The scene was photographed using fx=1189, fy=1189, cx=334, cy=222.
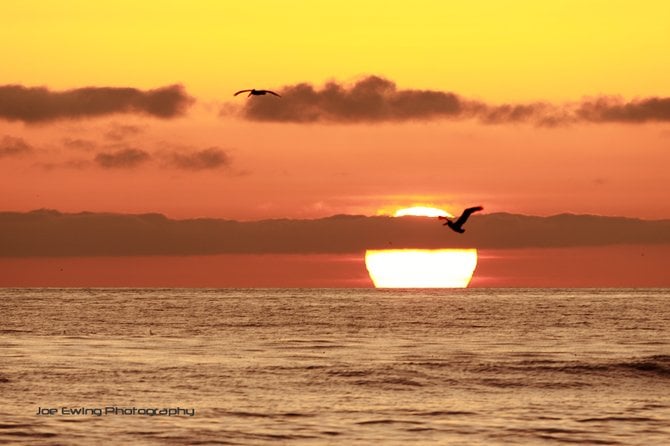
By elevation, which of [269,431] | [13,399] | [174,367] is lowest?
[269,431]

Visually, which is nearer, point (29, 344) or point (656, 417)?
point (656, 417)

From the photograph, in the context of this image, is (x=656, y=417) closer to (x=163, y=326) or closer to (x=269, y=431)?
(x=269, y=431)

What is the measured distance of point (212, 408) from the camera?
48.8m

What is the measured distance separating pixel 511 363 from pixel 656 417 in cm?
2618

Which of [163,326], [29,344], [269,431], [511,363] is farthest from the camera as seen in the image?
[163,326]

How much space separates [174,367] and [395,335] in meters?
40.8

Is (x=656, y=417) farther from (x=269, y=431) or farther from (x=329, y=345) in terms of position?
(x=329, y=345)

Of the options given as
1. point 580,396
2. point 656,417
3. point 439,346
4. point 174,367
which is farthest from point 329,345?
point 656,417

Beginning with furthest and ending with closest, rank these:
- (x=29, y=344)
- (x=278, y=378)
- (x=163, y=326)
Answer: (x=163, y=326), (x=29, y=344), (x=278, y=378)

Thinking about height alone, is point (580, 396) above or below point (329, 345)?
below

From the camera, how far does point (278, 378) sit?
6138 centimetres

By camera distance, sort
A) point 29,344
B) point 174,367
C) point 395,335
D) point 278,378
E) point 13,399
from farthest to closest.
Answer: point 395,335
point 29,344
point 174,367
point 278,378
point 13,399

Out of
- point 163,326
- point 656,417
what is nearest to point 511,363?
point 656,417

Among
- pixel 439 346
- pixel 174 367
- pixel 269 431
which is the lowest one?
pixel 269 431
